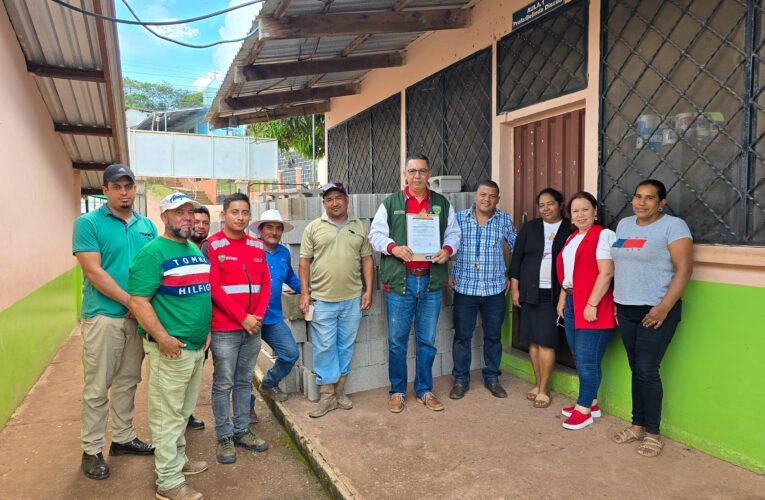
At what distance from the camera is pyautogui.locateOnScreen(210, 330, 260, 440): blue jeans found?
3.56 meters

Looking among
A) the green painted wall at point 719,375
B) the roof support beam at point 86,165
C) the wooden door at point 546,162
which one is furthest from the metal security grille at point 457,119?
the roof support beam at point 86,165

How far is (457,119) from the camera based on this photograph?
6.05m

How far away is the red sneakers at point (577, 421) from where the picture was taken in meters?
3.89

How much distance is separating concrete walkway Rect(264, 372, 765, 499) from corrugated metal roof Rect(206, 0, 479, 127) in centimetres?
346

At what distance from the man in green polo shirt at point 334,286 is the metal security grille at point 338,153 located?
17.9 ft

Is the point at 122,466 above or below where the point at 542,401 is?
below

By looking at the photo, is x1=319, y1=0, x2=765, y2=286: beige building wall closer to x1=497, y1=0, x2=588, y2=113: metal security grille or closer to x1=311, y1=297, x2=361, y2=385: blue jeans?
x1=497, y1=0, x2=588, y2=113: metal security grille

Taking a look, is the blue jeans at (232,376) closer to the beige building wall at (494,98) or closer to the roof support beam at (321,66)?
the beige building wall at (494,98)

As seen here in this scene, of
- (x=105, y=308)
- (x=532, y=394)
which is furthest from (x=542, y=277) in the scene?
(x=105, y=308)

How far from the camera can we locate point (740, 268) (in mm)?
3213

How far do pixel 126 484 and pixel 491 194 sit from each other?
11.1 ft

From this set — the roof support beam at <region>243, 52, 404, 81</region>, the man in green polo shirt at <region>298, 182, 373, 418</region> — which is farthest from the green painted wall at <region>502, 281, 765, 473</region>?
the roof support beam at <region>243, 52, 404, 81</region>

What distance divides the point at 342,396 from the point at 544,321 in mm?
1782

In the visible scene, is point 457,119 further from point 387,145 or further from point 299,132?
point 299,132
